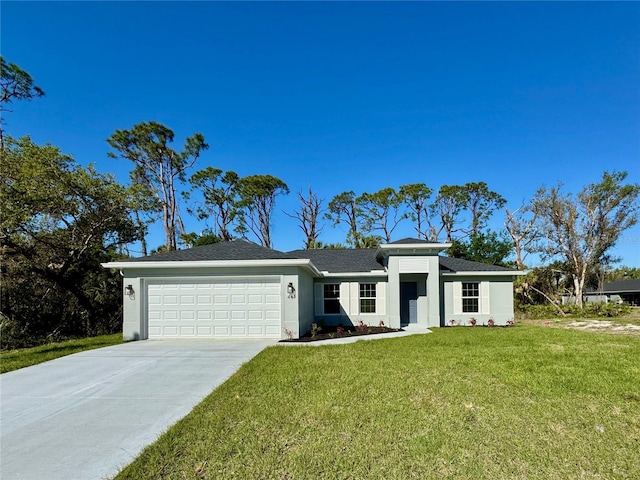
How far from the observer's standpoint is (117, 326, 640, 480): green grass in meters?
3.07

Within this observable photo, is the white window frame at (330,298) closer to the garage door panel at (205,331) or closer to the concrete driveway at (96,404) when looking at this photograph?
the garage door panel at (205,331)

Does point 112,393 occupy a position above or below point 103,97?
below

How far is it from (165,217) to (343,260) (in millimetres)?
16302

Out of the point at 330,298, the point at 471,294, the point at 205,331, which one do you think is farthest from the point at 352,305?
the point at 205,331

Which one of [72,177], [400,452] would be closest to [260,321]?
[400,452]

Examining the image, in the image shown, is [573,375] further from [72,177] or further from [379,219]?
[379,219]

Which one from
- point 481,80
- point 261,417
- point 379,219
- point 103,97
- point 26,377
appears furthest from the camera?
point 379,219

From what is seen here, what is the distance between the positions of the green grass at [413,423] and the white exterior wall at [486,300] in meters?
7.63

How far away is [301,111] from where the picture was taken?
19.1 m

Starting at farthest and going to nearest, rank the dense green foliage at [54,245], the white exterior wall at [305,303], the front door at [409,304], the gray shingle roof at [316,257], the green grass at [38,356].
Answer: the front door at [409,304] → the dense green foliage at [54,245] → the white exterior wall at [305,303] → the gray shingle roof at [316,257] → the green grass at [38,356]

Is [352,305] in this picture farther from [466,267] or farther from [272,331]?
[466,267]

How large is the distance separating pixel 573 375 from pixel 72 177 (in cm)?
2073

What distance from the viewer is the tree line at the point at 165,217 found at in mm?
15227

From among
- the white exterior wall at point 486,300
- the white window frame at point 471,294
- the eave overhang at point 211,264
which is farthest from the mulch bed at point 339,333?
the white window frame at point 471,294
